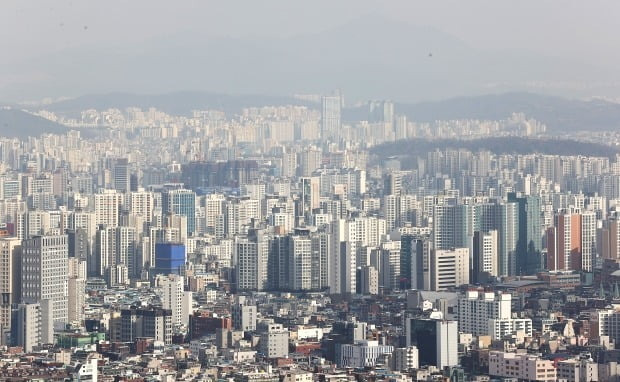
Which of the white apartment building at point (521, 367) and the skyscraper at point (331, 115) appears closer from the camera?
the white apartment building at point (521, 367)

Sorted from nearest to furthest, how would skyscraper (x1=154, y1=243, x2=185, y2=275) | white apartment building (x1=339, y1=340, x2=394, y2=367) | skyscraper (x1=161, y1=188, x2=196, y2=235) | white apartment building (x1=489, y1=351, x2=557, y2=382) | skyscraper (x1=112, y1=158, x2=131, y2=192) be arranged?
white apartment building (x1=489, y1=351, x2=557, y2=382), white apartment building (x1=339, y1=340, x2=394, y2=367), skyscraper (x1=154, y1=243, x2=185, y2=275), skyscraper (x1=161, y1=188, x2=196, y2=235), skyscraper (x1=112, y1=158, x2=131, y2=192)

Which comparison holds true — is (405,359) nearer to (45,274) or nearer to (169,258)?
(45,274)

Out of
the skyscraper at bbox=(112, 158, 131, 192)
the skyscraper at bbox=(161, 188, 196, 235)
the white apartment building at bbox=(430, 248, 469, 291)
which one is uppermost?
the skyscraper at bbox=(112, 158, 131, 192)

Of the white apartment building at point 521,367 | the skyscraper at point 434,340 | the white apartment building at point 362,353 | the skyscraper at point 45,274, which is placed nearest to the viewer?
the white apartment building at point 521,367

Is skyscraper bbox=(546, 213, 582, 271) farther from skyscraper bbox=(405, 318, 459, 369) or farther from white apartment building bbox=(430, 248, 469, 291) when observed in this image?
skyscraper bbox=(405, 318, 459, 369)

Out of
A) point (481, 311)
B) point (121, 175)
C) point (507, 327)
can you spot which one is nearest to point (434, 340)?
point (507, 327)

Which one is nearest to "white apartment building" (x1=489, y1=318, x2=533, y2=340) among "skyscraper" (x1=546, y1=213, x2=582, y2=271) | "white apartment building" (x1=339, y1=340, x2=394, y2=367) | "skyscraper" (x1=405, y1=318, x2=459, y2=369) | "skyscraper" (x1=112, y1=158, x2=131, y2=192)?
"skyscraper" (x1=405, y1=318, x2=459, y2=369)

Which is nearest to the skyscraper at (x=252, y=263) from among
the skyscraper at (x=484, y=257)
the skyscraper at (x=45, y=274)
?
the skyscraper at (x=484, y=257)

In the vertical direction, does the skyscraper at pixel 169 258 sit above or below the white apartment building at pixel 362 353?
above

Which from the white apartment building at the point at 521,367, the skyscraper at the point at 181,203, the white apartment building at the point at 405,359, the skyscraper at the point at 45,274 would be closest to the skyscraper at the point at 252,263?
the skyscraper at the point at 45,274

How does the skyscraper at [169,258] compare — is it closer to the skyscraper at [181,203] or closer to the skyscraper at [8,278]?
the skyscraper at [181,203]

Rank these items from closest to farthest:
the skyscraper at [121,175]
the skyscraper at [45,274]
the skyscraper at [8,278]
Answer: the skyscraper at [8,278] → the skyscraper at [45,274] → the skyscraper at [121,175]

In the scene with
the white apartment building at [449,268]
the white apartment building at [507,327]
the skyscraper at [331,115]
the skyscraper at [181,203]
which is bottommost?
the white apartment building at [507,327]
